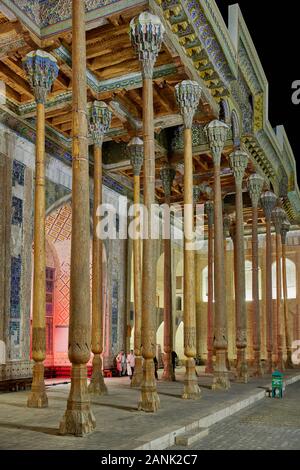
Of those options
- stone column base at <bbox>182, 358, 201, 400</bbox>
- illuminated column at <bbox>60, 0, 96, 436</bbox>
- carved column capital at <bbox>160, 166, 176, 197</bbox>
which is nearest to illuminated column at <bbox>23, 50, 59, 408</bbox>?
illuminated column at <bbox>60, 0, 96, 436</bbox>

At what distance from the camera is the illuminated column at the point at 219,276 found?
11.1 m

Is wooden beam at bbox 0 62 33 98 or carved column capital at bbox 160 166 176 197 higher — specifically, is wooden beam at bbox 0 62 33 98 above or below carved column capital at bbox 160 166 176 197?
above

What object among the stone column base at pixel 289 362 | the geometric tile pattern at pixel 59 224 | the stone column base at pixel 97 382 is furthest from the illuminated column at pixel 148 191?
the stone column base at pixel 289 362

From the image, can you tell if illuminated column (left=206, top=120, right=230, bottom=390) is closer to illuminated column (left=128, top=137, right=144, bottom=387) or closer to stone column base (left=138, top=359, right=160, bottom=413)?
illuminated column (left=128, top=137, right=144, bottom=387)

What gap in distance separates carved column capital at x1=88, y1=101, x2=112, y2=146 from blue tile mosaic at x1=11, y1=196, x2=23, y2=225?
2552 millimetres

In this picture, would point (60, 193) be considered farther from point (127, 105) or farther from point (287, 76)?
point (287, 76)

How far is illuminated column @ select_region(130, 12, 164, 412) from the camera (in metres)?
7.62

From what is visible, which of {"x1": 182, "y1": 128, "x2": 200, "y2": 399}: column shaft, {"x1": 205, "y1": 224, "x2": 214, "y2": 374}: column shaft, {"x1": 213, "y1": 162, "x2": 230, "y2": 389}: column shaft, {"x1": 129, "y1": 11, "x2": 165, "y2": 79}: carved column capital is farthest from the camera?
{"x1": 205, "y1": 224, "x2": 214, "y2": 374}: column shaft

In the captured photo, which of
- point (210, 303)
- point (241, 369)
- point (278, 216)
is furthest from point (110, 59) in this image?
point (278, 216)

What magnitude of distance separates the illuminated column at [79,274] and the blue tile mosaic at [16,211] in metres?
6.17

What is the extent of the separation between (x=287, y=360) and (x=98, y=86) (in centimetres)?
1460

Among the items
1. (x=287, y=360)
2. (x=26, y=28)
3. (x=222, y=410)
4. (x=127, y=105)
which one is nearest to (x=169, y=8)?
(x=26, y=28)

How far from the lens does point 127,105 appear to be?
12.5 m
